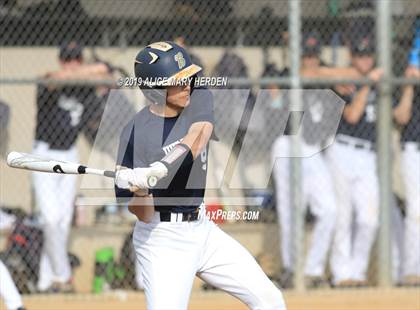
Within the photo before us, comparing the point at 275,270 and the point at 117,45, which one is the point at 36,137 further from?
the point at 275,270

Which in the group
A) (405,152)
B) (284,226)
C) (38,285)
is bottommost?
(38,285)

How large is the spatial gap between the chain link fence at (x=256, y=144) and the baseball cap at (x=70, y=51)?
0.04 feet

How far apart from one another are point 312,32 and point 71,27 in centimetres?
219

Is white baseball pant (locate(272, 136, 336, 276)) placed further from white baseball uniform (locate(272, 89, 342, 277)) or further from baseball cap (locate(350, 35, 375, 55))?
baseball cap (locate(350, 35, 375, 55))

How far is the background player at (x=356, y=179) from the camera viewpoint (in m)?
9.15

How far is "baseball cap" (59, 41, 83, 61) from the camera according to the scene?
29.7ft

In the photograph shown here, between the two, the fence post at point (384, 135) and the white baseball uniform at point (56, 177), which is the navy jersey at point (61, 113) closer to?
the white baseball uniform at point (56, 177)

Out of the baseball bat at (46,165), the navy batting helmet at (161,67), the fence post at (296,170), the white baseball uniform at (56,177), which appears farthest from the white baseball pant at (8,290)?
the fence post at (296,170)

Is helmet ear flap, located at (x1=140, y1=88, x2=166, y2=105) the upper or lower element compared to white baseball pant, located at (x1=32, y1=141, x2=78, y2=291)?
upper

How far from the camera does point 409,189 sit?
9.21 metres

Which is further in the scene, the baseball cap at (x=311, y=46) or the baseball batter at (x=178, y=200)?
the baseball cap at (x=311, y=46)

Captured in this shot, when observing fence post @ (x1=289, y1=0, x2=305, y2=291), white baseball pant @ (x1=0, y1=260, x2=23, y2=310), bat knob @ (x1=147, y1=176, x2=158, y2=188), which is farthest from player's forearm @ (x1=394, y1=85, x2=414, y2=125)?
bat knob @ (x1=147, y1=176, x2=158, y2=188)

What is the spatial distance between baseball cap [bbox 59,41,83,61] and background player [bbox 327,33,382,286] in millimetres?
2356

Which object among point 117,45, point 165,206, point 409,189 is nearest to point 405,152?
point 409,189
